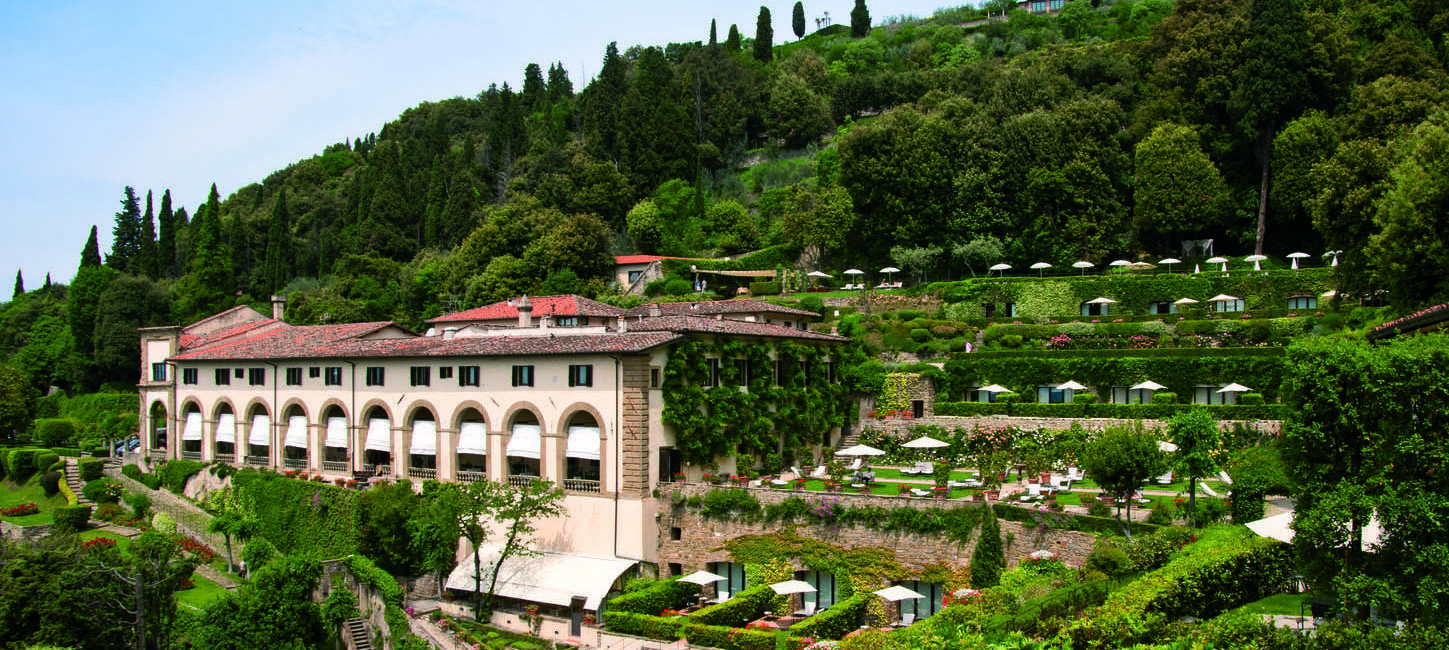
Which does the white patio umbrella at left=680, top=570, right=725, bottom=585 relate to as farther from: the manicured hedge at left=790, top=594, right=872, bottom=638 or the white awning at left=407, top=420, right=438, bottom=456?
the white awning at left=407, top=420, right=438, bottom=456

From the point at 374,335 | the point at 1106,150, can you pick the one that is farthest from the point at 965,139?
the point at 374,335

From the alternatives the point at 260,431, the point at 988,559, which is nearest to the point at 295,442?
the point at 260,431

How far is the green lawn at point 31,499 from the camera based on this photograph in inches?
2004

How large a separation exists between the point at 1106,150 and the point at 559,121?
64.7 m

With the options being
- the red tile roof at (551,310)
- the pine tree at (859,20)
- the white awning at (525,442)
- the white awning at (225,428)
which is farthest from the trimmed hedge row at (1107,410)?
the pine tree at (859,20)

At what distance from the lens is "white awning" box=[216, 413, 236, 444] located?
53562 millimetres

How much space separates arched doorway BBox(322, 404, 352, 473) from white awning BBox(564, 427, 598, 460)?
13.5m

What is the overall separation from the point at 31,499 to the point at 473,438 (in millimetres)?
29257

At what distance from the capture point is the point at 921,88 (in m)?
101

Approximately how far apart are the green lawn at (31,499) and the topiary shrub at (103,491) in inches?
66.1

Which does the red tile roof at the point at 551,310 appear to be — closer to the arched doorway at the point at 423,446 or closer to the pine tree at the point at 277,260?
the arched doorway at the point at 423,446

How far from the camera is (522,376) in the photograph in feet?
133

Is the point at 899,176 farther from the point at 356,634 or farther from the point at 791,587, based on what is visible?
the point at 356,634

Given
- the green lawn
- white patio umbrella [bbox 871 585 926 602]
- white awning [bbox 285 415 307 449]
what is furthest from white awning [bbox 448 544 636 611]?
the green lawn
